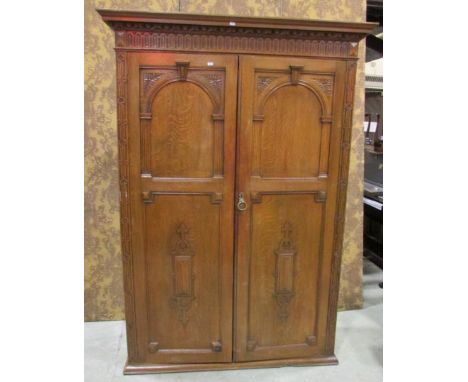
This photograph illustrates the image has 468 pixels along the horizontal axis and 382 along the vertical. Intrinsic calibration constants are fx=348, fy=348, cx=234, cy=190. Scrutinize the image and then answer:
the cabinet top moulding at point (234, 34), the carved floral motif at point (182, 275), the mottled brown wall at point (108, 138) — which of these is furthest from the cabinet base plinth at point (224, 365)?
the cabinet top moulding at point (234, 34)

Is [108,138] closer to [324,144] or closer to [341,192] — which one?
[324,144]

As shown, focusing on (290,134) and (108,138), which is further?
(108,138)

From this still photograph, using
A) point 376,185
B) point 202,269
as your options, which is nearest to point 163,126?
point 202,269

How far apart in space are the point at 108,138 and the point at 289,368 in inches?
74.5

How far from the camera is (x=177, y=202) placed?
187cm

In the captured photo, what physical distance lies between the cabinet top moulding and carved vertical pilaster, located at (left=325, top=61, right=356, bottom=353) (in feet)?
0.49

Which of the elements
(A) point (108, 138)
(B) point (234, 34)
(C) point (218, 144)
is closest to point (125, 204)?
(C) point (218, 144)

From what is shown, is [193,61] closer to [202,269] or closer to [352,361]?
[202,269]

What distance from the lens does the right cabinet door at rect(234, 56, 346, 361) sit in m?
1.80

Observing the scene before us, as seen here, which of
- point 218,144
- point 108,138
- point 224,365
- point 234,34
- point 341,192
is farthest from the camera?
point 108,138

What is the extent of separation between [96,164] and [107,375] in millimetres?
1333

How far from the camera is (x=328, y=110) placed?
6.02ft

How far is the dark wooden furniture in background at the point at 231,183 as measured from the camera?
5.66 feet

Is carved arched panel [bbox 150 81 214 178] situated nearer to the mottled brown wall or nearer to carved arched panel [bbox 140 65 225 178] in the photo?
carved arched panel [bbox 140 65 225 178]
